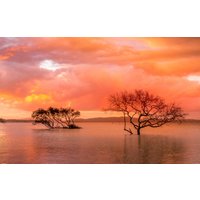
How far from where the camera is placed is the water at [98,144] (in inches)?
293

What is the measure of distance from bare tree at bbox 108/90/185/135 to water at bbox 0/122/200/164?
0.16 meters

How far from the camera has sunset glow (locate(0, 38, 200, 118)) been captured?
7.81 metres

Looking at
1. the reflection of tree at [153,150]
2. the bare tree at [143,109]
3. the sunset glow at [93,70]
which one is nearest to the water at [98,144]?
the reflection of tree at [153,150]

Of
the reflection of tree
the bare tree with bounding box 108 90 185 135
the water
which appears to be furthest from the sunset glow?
the reflection of tree

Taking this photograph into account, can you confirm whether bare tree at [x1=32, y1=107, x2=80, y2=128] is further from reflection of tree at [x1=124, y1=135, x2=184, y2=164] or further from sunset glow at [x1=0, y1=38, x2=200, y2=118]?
reflection of tree at [x1=124, y1=135, x2=184, y2=164]

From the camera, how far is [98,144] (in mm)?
7879

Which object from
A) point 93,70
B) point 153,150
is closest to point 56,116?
point 93,70

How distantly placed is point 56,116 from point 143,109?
6.03 ft

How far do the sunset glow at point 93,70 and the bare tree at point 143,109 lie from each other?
136 mm

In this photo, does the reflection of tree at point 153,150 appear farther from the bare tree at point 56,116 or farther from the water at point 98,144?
the bare tree at point 56,116
